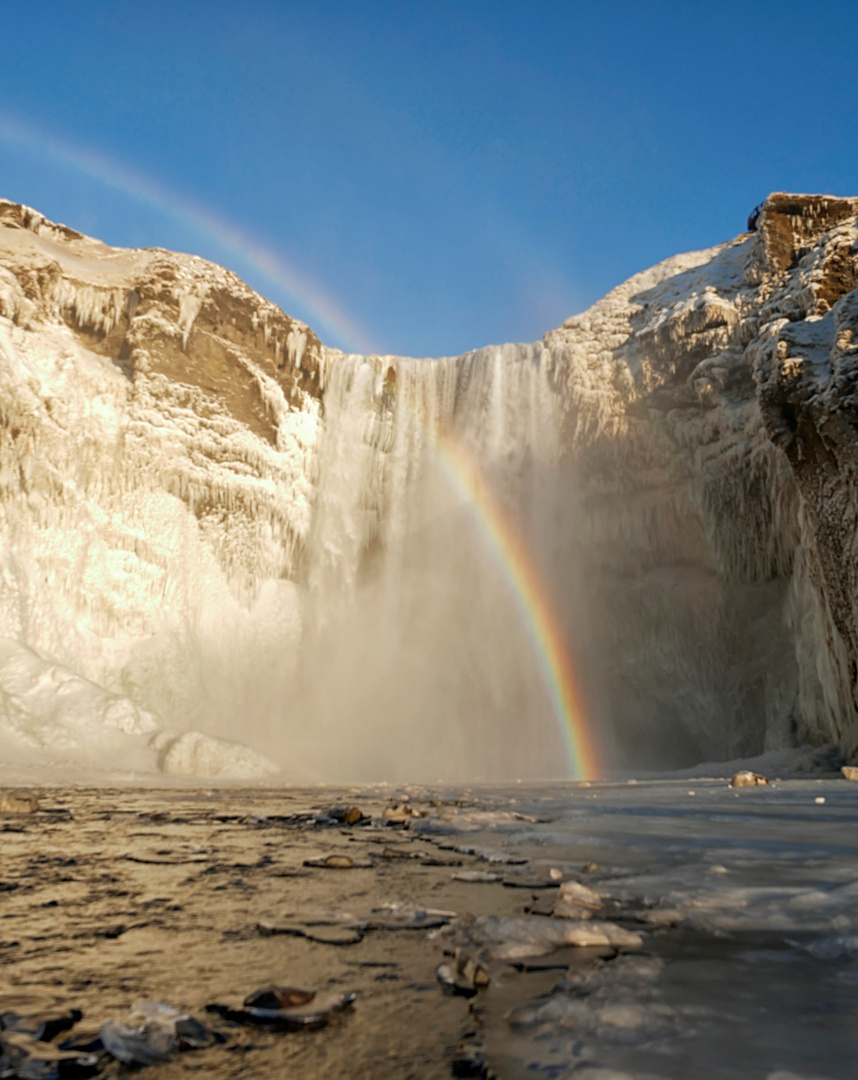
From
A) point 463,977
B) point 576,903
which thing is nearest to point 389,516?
point 576,903

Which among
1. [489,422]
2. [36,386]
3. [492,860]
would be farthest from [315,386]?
[492,860]

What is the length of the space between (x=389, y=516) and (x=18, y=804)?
1759cm

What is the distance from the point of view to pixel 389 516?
22719 millimetres

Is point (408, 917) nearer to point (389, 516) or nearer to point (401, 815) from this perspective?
point (401, 815)

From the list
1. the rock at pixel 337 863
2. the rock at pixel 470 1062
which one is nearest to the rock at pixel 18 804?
the rock at pixel 337 863

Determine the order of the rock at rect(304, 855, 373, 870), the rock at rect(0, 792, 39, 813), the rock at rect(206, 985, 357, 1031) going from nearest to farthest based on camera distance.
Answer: the rock at rect(206, 985, 357, 1031) < the rock at rect(304, 855, 373, 870) < the rock at rect(0, 792, 39, 813)

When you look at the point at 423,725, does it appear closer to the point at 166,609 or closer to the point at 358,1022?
the point at 166,609

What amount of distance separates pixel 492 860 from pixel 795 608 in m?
17.0

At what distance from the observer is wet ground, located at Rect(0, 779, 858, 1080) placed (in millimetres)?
1060

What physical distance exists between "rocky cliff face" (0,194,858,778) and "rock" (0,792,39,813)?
835 centimetres

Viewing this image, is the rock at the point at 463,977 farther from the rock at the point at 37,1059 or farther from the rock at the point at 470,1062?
the rock at the point at 37,1059

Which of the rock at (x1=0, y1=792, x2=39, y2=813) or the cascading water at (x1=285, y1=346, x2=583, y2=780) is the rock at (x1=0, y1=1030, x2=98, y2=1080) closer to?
the rock at (x1=0, y1=792, x2=39, y2=813)

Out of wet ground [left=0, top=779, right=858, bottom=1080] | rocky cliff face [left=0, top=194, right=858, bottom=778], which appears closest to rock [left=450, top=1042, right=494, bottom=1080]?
wet ground [left=0, top=779, right=858, bottom=1080]

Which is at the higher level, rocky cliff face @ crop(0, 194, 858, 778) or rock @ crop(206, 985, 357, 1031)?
rocky cliff face @ crop(0, 194, 858, 778)
